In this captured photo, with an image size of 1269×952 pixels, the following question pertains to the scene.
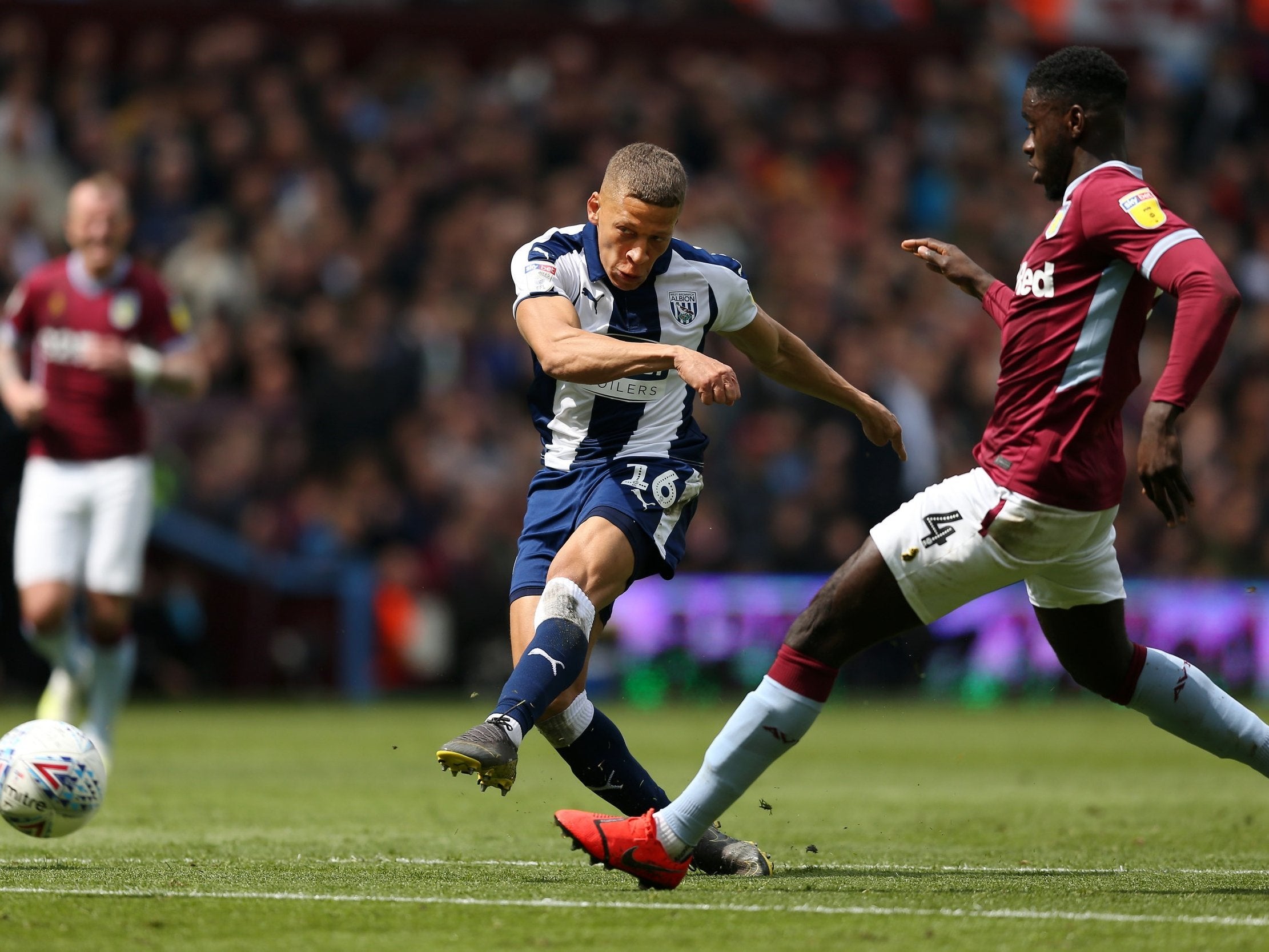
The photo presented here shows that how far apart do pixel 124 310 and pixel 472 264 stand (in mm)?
7401

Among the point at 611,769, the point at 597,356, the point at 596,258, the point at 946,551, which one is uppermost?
the point at 596,258

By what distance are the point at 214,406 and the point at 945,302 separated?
318 inches

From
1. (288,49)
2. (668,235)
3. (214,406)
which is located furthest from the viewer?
(288,49)

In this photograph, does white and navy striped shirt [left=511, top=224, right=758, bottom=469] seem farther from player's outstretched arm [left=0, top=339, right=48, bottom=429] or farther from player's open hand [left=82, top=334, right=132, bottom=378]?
player's outstretched arm [left=0, top=339, right=48, bottom=429]

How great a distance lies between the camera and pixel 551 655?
18.6 feet

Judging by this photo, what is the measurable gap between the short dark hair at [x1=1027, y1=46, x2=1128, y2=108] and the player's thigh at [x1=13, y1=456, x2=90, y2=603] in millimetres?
6100

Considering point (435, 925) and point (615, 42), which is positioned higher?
point (615, 42)

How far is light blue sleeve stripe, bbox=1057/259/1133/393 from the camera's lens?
5.42m

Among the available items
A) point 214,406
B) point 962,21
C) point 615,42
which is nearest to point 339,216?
point 214,406

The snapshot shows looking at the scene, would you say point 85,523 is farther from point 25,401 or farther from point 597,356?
point 597,356

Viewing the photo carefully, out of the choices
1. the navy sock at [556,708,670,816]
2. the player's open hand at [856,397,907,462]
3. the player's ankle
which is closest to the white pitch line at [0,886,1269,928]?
the player's ankle

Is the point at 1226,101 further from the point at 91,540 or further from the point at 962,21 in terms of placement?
the point at 91,540

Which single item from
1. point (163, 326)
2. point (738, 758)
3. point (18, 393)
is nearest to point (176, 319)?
point (163, 326)

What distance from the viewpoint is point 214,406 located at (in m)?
15.4
